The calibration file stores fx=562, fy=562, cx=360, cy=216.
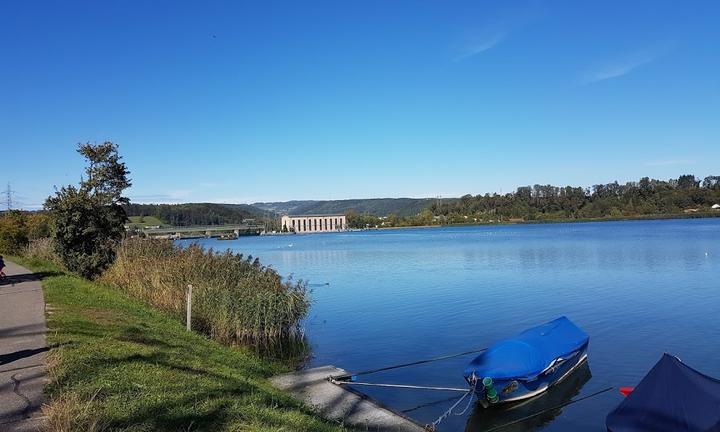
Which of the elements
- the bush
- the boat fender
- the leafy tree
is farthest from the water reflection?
the leafy tree

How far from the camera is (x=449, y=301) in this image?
2942 cm

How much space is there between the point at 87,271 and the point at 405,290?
58.1 ft

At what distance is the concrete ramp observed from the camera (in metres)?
10.3

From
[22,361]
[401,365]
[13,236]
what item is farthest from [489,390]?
[13,236]

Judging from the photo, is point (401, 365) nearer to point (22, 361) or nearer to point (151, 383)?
point (151, 383)

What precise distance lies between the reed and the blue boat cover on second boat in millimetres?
7442

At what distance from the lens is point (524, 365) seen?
14.0m

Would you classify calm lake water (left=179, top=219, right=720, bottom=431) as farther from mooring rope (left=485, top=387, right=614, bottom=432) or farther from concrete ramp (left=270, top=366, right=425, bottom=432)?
concrete ramp (left=270, top=366, right=425, bottom=432)

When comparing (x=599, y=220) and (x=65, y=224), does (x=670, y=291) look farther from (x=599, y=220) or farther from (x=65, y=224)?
(x=599, y=220)

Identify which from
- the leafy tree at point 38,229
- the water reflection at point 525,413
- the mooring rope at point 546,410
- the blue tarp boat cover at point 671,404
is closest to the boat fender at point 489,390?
the water reflection at point 525,413

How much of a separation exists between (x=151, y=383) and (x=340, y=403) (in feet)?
13.6

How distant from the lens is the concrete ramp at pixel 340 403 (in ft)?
33.7

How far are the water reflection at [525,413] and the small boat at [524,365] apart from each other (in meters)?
0.19

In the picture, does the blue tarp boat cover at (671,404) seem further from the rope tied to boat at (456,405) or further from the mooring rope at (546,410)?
the rope tied to boat at (456,405)
